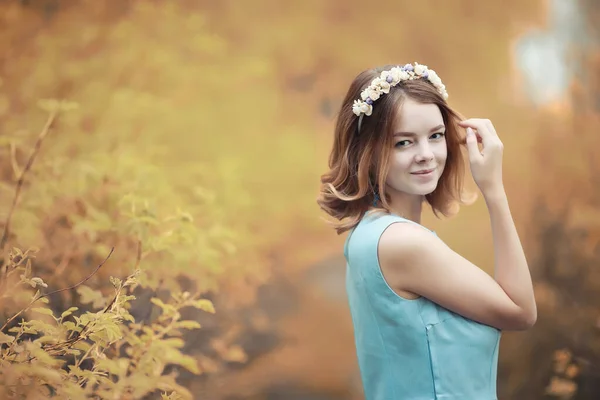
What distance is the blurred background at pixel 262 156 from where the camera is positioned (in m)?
2.26

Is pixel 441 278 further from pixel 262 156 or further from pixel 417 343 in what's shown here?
pixel 262 156

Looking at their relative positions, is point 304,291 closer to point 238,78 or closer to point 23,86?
point 238,78

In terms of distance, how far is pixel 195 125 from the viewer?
2.50 m

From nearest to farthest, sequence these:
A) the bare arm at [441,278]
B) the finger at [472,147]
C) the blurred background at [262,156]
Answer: the bare arm at [441,278], the finger at [472,147], the blurred background at [262,156]

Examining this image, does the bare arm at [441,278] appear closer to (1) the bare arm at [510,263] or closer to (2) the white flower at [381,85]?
(1) the bare arm at [510,263]

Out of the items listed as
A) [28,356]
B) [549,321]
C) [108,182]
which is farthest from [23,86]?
[549,321]

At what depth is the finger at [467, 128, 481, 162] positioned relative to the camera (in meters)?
1.29

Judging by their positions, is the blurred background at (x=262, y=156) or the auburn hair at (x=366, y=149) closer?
the auburn hair at (x=366, y=149)

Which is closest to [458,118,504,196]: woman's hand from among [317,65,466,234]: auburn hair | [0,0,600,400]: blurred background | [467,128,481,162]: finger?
[467,128,481,162]: finger

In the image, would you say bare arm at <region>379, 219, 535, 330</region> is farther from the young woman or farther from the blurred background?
the blurred background

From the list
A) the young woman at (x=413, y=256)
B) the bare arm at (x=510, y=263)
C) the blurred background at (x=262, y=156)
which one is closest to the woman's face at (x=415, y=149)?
the young woman at (x=413, y=256)

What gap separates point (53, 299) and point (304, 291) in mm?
912

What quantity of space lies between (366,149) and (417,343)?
15.2 inches

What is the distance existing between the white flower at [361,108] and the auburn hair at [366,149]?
0.04ft
